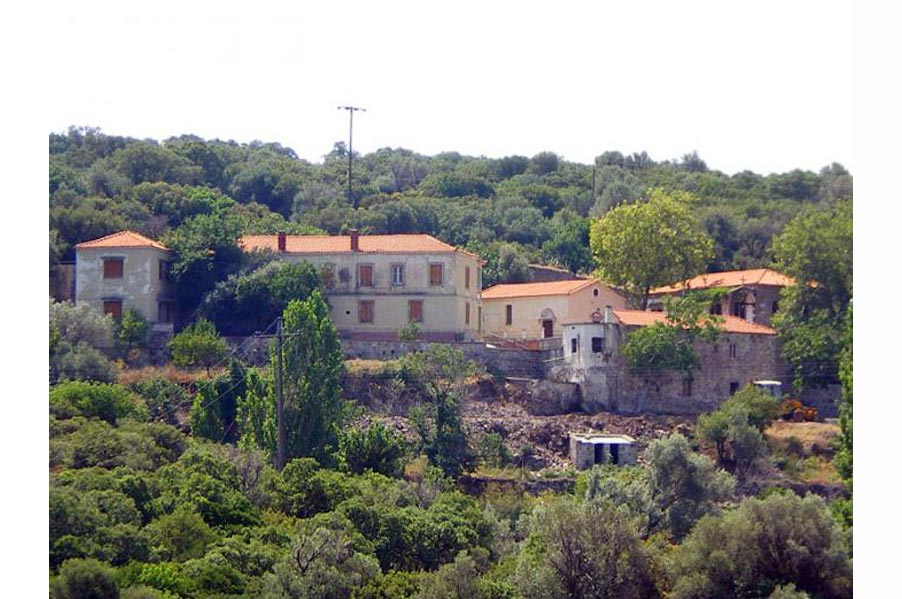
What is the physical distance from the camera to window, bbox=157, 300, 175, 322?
49000 mm

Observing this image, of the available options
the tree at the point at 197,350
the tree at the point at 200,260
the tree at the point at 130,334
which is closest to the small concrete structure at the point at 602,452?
the tree at the point at 197,350

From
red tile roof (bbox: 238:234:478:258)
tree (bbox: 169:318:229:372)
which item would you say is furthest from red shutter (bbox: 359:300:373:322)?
tree (bbox: 169:318:229:372)

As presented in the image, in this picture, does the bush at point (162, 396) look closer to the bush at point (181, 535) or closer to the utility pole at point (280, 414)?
the utility pole at point (280, 414)

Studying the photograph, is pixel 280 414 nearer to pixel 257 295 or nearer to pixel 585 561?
pixel 257 295

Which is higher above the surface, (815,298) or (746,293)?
(746,293)

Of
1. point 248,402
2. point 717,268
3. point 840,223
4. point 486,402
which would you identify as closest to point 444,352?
point 486,402

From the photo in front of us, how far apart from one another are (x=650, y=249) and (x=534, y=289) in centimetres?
358

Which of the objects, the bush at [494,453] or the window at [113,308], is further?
the window at [113,308]

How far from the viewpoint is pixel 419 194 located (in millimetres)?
78812

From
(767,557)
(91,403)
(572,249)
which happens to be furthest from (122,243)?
(767,557)

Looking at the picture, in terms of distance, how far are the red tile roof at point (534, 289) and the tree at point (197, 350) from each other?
31.0 feet

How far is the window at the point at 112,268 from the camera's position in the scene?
160ft

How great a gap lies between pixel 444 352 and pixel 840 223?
32.6ft

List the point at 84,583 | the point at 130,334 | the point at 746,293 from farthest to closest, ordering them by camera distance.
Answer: the point at 746,293 < the point at 130,334 < the point at 84,583
